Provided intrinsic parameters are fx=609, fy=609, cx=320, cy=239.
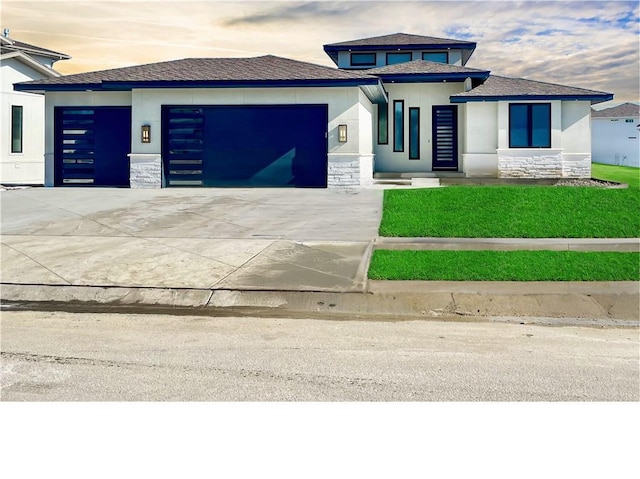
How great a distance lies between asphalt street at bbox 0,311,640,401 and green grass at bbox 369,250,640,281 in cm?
190

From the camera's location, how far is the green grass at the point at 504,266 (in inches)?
389

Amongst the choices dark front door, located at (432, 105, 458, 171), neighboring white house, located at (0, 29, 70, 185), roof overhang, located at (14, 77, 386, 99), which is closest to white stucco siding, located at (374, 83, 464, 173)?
dark front door, located at (432, 105, 458, 171)

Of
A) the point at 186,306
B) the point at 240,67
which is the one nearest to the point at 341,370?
the point at 186,306

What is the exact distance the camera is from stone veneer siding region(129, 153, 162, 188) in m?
22.4

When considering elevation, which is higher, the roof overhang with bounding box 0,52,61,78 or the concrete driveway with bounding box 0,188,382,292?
the roof overhang with bounding box 0,52,61,78

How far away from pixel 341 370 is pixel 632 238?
9201 millimetres

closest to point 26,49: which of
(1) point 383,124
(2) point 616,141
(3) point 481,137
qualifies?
(1) point 383,124

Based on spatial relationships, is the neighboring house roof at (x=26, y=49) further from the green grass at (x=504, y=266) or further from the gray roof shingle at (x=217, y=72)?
the green grass at (x=504, y=266)

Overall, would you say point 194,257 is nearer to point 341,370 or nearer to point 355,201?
point 341,370

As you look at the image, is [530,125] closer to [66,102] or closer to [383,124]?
[383,124]

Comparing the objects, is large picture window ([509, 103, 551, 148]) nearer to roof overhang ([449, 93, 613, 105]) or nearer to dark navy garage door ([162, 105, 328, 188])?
roof overhang ([449, 93, 613, 105])

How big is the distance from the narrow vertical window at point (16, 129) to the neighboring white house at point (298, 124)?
5419mm

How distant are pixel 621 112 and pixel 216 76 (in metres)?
50.8

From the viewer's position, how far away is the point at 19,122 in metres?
29.0
